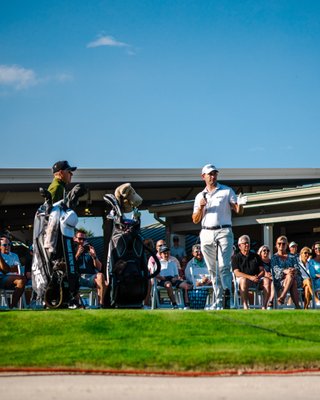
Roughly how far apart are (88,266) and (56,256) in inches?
118

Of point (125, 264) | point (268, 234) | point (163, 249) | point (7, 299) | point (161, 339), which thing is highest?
point (268, 234)

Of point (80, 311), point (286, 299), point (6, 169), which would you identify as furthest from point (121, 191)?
point (6, 169)

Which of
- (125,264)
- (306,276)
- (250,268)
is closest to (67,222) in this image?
(125,264)

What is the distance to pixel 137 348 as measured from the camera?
8.47 m

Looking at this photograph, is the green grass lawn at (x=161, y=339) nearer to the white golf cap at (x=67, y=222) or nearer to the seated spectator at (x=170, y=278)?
the white golf cap at (x=67, y=222)

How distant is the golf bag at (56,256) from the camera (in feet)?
36.5

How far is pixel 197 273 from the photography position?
15227 millimetres

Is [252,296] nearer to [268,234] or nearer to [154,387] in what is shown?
[268,234]

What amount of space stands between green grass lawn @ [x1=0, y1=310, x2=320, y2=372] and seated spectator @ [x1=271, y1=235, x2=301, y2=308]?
380cm

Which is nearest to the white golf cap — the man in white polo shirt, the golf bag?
the golf bag

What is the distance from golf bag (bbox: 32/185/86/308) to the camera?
11.1m

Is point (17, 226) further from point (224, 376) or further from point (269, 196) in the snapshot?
point (224, 376)

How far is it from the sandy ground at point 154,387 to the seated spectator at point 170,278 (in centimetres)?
664

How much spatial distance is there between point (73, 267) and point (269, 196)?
9253 millimetres
